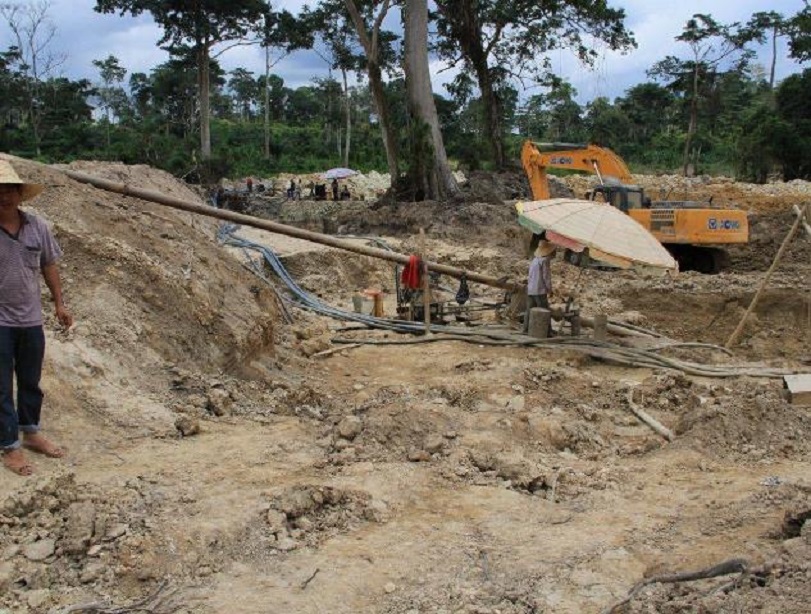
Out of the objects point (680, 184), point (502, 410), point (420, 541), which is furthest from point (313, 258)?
point (680, 184)

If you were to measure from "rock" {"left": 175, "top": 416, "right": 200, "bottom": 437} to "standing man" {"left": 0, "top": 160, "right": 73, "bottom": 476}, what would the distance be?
2.64 feet

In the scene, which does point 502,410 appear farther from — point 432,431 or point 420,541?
point 420,541

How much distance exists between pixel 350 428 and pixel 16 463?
2104mm

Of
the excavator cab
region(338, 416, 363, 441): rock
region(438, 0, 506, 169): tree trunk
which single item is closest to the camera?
region(338, 416, 363, 441): rock

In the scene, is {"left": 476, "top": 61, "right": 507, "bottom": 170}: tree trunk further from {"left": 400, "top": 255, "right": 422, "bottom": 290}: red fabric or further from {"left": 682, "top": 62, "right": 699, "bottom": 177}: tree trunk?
{"left": 400, "top": 255, "right": 422, "bottom": 290}: red fabric

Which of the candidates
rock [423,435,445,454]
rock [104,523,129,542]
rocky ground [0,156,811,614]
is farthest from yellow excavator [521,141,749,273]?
rock [104,523,129,542]

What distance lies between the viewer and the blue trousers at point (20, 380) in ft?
14.0

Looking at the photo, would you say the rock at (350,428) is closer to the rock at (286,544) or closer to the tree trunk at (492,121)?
the rock at (286,544)

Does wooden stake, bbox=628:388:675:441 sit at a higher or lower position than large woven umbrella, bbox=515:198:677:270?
lower

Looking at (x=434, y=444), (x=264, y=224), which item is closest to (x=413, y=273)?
(x=264, y=224)

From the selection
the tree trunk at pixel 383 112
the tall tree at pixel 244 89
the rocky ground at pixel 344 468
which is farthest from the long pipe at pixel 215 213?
the tall tree at pixel 244 89

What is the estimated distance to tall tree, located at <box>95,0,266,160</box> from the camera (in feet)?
98.0

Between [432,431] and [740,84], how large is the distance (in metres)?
44.2

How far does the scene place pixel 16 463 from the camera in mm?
4219
